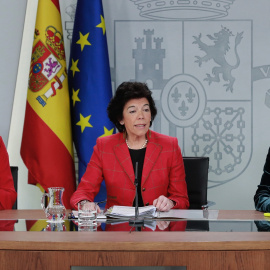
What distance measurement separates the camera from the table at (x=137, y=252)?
1546mm

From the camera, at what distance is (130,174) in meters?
2.47

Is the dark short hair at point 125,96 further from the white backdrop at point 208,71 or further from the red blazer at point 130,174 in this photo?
the white backdrop at point 208,71

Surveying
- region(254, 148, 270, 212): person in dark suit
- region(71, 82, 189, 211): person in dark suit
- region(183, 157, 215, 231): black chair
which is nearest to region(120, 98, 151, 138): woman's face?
region(71, 82, 189, 211): person in dark suit

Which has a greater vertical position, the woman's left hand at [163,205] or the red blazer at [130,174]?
the red blazer at [130,174]

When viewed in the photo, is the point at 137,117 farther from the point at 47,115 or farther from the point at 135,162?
the point at 47,115

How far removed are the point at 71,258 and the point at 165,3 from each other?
2444 mm

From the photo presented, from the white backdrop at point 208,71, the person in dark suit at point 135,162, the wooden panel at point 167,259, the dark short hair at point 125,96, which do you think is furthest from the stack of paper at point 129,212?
the white backdrop at point 208,71

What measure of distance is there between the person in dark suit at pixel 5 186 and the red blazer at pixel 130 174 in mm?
350

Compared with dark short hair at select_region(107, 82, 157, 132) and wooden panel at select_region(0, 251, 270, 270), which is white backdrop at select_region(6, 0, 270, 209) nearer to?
dark short hair at select_region(107, 82, 157, 132)

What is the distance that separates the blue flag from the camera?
3.27 metres

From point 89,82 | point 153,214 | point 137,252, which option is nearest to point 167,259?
point 137,252

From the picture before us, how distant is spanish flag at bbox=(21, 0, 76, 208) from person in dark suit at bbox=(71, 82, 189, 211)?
733 millimetres

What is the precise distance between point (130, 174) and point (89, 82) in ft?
3.41

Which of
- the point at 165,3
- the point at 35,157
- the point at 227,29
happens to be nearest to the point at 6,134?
the point at 35,157
